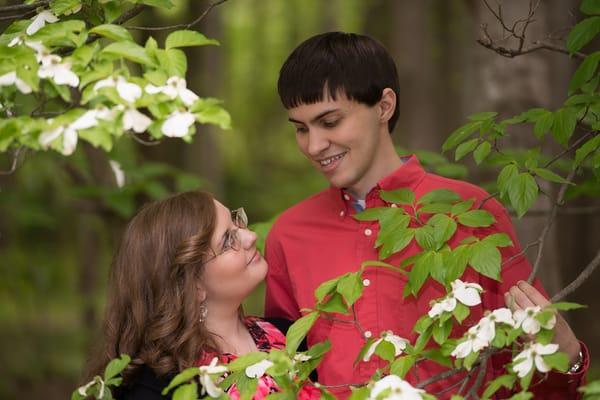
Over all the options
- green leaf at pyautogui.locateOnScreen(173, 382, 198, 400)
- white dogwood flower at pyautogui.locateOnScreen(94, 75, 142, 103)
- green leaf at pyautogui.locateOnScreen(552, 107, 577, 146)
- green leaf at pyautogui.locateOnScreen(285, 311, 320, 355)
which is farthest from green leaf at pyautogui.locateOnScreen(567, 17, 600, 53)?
green leaf at pyautogui.locateOnScreen(173, 382, 198, 400)

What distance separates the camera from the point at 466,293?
219 centimetres

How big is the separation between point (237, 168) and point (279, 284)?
39.9ft

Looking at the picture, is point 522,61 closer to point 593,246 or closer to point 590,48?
point 590,48

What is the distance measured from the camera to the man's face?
8.73ft

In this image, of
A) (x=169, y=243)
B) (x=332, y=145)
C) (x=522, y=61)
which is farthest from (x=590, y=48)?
(x=169, y=243)

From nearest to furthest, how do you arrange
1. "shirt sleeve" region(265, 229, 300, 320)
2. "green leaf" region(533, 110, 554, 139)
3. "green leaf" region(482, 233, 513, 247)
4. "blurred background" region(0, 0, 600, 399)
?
"green leaf" region(482, 233, 513, 247) → "green leaf" region(533, 110, 554, 139) → "shirt sleeve" region(265, 229, 300, 320) → "blurred background" region(0, 0, 600, 399)

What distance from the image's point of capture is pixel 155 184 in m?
4.70

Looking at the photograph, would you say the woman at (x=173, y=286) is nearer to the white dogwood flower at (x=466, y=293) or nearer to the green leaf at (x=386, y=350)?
the green leaf at (x=386, y=350)

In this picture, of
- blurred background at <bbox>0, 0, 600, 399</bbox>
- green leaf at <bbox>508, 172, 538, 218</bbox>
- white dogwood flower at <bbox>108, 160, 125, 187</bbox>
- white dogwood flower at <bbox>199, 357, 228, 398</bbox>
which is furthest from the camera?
blurred background at <bbox>0, 0, 600, 399</bbox>

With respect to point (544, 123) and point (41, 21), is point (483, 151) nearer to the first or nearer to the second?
point (544, 123)

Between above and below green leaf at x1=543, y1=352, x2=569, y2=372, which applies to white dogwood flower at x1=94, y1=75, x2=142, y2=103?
above

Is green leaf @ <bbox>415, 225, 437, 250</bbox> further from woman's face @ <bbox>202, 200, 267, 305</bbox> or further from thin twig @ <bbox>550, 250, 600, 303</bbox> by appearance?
woman's face @ <bbox>202, 200, 267, 305</bbox>

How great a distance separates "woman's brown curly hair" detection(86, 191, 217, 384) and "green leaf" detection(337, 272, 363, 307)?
0.59 metres

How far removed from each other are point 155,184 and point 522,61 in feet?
6.65
